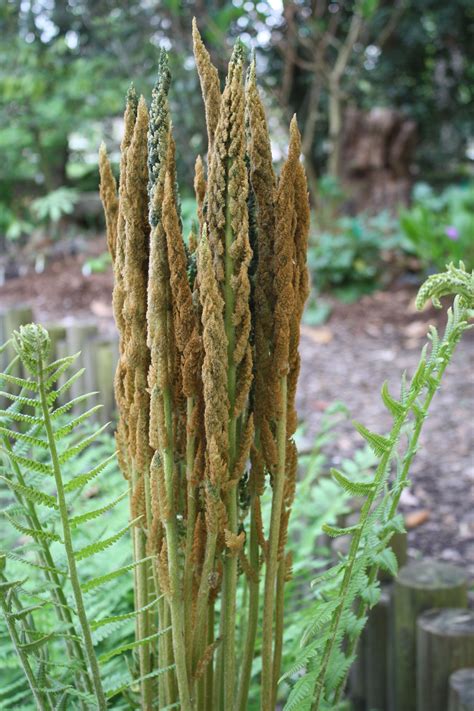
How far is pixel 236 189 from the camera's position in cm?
77

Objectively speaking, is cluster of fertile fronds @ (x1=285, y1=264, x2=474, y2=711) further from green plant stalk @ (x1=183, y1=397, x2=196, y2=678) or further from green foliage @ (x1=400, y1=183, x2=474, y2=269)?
green foliage @ (x1=400, y1=183, x2=474, y2=269)

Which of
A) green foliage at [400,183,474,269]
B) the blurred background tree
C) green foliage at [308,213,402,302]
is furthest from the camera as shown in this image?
the blurred background tree

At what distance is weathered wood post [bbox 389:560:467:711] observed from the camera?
1.56m

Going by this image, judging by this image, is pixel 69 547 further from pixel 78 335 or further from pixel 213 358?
pixel 78 335

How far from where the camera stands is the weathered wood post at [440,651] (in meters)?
1.47

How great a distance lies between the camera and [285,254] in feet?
2.65

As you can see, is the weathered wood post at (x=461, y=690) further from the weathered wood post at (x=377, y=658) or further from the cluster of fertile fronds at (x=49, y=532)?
the cluster of fertile fronds at (x=49, y=532)

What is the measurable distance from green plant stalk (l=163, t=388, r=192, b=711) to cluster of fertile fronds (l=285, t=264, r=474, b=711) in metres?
0.12

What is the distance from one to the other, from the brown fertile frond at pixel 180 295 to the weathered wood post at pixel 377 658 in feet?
3.68

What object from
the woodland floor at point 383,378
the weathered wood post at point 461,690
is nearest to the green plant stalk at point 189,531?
the weathered wood post at point 461,690

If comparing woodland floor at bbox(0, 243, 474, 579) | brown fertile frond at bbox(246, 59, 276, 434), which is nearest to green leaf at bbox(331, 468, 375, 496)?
brown fertile frond at bbox(246, 59, 276, 434)

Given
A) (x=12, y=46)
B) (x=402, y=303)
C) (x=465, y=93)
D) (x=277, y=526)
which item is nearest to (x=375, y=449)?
(x=277, y=526)

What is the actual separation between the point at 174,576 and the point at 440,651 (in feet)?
2.86

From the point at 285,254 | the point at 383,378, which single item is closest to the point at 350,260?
the point at 383,378
